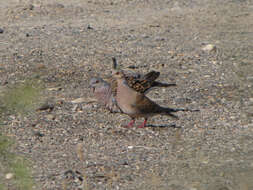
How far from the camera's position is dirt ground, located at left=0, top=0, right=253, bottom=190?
14.9ft

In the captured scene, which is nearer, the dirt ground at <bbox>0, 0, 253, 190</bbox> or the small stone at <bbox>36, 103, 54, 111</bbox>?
the dirt ground at <bbox>0, 0, 253, 190</bbox>

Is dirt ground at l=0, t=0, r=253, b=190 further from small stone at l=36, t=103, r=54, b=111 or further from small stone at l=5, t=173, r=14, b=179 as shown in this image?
small stone at l=5, t=173, r=14, b=179

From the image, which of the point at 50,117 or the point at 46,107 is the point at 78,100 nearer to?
the point at 46,107

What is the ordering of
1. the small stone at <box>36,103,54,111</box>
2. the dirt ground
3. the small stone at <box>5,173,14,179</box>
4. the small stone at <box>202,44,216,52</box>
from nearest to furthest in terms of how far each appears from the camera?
the small stone at <box>5,173,14,179</box> → the dirt ground → the small stone at <box>36,103,54,111</box> → the small stone at <box>202,44,216,52</box>

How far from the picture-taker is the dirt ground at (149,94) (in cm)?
454

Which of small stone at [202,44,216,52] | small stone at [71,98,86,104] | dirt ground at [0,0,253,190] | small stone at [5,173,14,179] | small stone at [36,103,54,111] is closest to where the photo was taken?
small stone at [5,173,14,179]

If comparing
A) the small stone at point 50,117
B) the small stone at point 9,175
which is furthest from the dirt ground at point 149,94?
the small stone at point 9,175

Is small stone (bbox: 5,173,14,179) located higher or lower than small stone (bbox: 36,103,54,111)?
higher

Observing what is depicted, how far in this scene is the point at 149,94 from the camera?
688 cm

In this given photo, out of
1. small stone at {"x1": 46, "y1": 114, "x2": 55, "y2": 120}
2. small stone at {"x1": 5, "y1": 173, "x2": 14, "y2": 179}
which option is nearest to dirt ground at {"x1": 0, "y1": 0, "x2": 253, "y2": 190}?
small stone at {"x1": 46, "y1": 114, "x2": 55, "y2": 120}

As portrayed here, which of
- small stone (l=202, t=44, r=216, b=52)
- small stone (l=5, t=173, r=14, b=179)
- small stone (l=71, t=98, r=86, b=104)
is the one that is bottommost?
small stone (l=71, t=98, r=86, b=104)

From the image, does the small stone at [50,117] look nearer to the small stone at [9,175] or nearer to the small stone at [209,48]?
the small stone at [9,175]

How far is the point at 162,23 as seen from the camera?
1072 cm

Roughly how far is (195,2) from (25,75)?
6.12 meters
